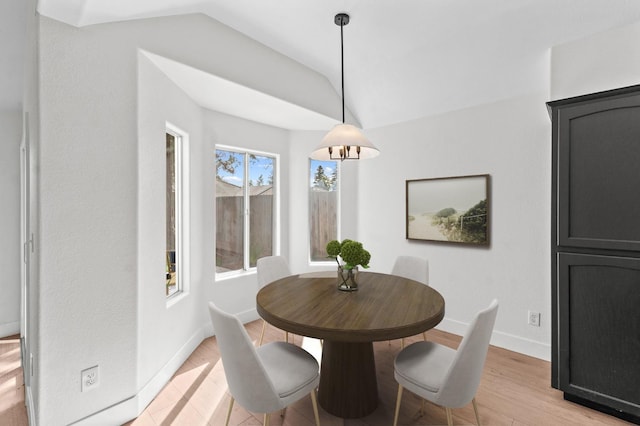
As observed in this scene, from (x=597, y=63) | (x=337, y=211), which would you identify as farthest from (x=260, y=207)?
(x=597, y=63)

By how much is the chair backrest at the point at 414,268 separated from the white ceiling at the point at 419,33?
5.43 feet

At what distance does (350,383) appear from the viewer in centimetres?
187

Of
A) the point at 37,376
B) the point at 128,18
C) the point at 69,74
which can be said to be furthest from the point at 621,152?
the point at 37,376

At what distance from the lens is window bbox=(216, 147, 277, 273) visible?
336 centimetres

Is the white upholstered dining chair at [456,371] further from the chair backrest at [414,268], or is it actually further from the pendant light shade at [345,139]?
the pendant light shade at [345,139]

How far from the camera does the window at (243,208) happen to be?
336 cm

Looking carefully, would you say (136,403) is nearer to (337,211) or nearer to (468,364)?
(468,364)

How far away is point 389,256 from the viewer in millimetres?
3670

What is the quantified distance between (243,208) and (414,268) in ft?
6.64

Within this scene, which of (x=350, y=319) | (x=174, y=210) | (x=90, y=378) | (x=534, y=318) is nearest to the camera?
(x=350, y=319)

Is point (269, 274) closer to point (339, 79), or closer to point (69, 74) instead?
point (69, 74)

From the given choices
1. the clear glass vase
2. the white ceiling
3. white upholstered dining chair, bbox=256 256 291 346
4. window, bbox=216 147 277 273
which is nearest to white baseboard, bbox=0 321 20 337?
window, bbox=216 147 277 273

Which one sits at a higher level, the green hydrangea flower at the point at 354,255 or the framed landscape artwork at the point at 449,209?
the framed landscape artwork at the point at 449,209

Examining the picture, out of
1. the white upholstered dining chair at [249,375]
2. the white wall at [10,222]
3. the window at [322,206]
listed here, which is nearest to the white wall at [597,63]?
the window at [322,206]
